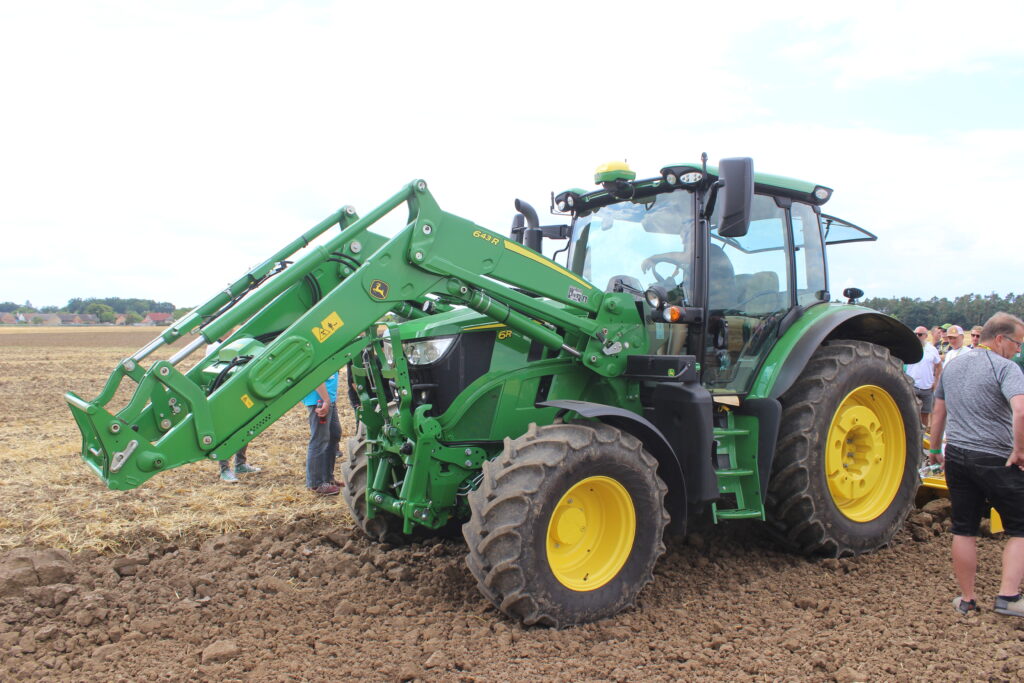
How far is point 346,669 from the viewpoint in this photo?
3580 millimetres

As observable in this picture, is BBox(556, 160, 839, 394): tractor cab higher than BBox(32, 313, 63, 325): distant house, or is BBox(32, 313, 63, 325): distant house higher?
BBox(32, 313, 63, 325): distant house

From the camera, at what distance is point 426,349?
184 inches

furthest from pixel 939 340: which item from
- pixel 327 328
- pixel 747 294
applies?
pixel 327 328

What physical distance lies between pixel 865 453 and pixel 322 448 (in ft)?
14.7

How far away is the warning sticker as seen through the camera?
13.3ft

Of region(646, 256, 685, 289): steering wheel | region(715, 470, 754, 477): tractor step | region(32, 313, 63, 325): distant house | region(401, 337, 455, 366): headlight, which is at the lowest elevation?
region(715, 470, 754, 477): tractor step

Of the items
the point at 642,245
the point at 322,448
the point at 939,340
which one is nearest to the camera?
the point at 642,245

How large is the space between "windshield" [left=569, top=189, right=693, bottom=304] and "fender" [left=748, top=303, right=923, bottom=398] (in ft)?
2.43

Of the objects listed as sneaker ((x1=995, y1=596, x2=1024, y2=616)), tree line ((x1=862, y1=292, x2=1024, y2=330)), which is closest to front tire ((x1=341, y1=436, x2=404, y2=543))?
sneaker ((x1=995, y1=596, x2=1024, y2=616))

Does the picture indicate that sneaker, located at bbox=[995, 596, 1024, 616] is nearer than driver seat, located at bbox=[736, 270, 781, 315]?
Yes

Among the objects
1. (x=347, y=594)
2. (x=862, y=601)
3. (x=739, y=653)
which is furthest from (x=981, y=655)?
(x=347, y=594)

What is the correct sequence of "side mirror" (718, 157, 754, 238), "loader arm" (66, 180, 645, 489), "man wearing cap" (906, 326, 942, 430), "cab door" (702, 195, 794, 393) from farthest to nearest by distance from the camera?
"man wearing cap" (906, 326, 942, 430), "cab door" (702, 195, 794, 393), "side mirror" (718, 157, 754, 238), "loader arm" (66, 180, 645, 489)

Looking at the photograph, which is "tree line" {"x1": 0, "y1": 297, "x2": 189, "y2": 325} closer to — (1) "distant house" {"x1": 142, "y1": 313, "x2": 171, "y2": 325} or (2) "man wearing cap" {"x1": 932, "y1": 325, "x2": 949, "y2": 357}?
(1) "distant house" {"x1": 142, "y1": 313, "x2": 171, "y2": 325}

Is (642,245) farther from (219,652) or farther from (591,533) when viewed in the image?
(219,652)
